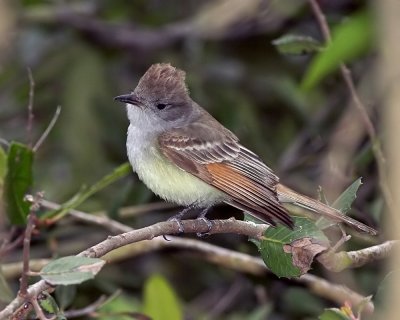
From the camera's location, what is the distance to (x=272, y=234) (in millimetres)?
3775

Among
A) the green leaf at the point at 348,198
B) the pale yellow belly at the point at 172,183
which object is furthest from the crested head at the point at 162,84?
the green leaf at the point at 348,198

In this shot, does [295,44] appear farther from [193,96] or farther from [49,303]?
[49,303]

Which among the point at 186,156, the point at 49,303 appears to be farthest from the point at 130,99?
the point at 49,303

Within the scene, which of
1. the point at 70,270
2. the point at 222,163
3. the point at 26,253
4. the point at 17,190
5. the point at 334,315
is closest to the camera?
the point at 26,253

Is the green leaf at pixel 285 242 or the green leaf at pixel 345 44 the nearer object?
the green leaf at pixel 285 242

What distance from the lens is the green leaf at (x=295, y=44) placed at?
475 cm

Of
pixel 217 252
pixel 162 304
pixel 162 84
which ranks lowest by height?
pixel 162 304

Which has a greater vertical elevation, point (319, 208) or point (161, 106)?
point (161, 106)

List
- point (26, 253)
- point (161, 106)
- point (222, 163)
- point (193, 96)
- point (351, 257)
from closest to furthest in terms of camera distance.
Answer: point (26, 253)
point (351, 257)
point (222, 163)
point (161, 106)
point (193, 96)

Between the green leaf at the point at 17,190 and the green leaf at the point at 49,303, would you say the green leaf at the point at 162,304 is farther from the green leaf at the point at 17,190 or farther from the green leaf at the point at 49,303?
the green leaf at the point at 49,303

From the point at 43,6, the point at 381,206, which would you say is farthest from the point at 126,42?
the point at 381,206

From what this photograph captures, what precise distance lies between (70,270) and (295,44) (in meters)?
2.16

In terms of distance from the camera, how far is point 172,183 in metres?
4.70

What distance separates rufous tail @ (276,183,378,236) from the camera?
13.3 feet
